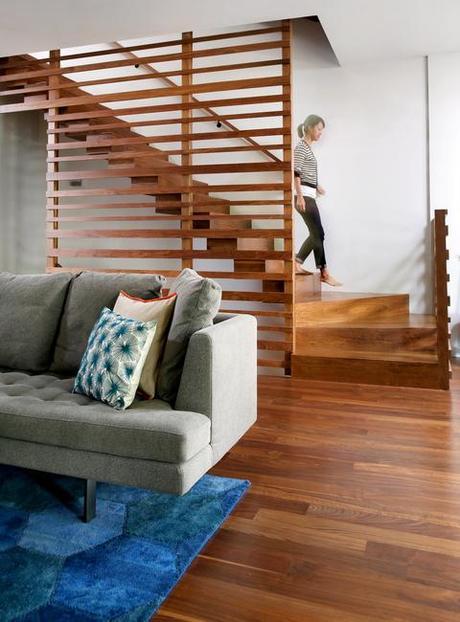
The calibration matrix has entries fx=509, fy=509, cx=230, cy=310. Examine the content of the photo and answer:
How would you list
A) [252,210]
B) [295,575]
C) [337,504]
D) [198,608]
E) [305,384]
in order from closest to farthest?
[198,608] < [295,575] < [337,504] < [305,384] < [252,210]

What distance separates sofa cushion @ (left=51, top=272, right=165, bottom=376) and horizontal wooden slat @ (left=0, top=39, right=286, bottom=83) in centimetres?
249

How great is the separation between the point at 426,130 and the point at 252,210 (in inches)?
74.8

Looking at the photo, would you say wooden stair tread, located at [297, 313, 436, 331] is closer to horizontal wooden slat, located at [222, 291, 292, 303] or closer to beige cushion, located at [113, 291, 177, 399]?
horizontal wooden slat, located at [222, 291, 292, 303]

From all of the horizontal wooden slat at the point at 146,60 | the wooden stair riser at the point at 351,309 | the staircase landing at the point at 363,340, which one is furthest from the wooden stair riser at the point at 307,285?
the horizontal wooden slat at the point at 146,60

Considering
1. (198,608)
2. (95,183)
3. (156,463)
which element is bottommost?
(198,608)

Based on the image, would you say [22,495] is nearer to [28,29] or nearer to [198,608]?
[198,608]

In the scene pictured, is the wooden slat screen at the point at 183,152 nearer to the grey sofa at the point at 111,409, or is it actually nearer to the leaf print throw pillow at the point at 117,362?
the grey sofa at the point at 111,409

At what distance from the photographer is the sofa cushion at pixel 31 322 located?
2600mm

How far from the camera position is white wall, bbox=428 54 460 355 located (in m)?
4.84

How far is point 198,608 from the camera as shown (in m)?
1.46

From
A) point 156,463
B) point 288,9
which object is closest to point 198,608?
point 156,463

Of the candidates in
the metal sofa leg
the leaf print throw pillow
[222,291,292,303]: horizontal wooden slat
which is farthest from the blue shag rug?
[222,291,292,303]: horizontal wooden slat

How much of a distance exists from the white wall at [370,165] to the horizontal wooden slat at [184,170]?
4.40 ft

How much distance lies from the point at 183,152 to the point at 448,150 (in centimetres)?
255
